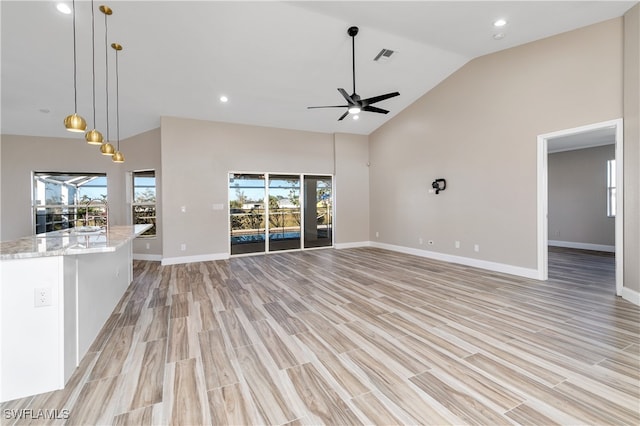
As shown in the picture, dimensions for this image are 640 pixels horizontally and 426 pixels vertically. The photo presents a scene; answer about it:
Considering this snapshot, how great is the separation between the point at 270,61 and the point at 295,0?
1.25 meters

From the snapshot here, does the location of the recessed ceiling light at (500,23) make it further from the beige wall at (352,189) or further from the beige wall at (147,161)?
the beige wall at (147,161)

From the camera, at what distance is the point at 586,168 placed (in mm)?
7160

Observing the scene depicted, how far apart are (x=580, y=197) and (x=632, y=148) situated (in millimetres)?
5021

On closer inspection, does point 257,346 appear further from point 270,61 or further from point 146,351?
point 270,61

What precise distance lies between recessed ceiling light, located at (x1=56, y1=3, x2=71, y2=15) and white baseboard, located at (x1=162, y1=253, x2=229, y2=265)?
14.3ft

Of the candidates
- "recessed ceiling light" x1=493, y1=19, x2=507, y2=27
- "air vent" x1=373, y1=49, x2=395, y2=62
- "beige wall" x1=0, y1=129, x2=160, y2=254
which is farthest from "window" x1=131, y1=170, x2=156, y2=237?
"recessed ceiling light" x1=493, y1=19, x2=507, y2=27

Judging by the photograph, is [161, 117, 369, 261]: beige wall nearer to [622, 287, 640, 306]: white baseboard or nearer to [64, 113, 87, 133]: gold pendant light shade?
[64, 113, 87, 133]: gold pendant light shade

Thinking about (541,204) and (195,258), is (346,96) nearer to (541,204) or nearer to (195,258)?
(541,204)

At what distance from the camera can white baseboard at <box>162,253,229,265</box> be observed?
5.99 m

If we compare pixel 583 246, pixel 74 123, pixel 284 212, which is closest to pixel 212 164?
pixel 284 212

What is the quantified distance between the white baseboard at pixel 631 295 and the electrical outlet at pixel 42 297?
5.86m

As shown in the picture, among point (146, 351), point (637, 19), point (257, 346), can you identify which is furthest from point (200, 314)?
point (637, 19)

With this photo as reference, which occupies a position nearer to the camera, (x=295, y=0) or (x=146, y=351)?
(x=146, y=351)

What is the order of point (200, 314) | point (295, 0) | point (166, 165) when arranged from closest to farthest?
point (200, 314)
point (295, 0)
point (166, 165)
